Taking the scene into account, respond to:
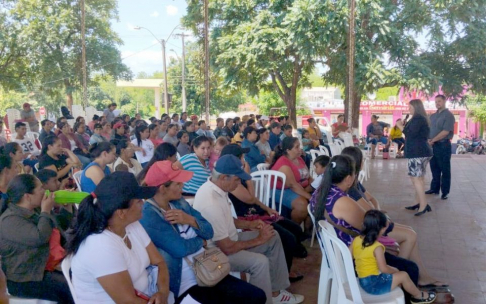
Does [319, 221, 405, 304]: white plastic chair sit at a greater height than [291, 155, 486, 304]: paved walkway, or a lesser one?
greater

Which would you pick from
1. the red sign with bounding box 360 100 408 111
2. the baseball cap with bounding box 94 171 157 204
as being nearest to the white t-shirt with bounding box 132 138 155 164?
the baseball cap with bounding box 94 171 157 204

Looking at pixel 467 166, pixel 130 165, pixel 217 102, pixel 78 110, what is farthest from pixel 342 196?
pixel 217 102

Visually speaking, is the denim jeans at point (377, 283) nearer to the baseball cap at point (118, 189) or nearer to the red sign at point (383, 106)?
the baseball cap at point (118, 189)

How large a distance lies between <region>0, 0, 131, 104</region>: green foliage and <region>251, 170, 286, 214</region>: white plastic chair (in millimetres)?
16299

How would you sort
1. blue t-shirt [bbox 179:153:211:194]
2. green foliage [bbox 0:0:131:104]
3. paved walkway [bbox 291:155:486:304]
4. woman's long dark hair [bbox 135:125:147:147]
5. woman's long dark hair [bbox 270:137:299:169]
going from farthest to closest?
1. green foliage [bbox 0:0:131:104]
2. woman's long dark hair [bbox 135:125:147:147]
3. woman's long dark hair [bbox 270:137:299:169]
4. blue t-shirt [bbox 179:153:211:194]
5. paved walkway [bbox 291:155:486:304]

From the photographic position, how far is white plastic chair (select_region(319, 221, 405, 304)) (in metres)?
2.61

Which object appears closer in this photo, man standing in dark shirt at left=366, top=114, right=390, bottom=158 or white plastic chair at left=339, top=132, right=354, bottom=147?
white plastic chair at left=339, top=132, right=354, bottom=147

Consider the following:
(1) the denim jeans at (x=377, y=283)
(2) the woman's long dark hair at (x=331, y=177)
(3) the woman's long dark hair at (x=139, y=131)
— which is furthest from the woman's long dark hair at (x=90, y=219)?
(3) the woman's long dark hair at (x=139, y=131)

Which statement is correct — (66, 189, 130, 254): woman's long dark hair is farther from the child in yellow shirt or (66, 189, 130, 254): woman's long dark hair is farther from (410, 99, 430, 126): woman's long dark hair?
(410, 99, 430, 126): woman's long dark hair

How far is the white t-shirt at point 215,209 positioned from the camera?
119 inches

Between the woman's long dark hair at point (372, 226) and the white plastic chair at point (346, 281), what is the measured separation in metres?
0.20

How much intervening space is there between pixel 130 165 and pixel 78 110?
1241cm

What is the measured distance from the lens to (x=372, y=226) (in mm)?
2832

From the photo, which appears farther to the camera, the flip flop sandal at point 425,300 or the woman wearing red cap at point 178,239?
the flip flop sandal at point 425,300
